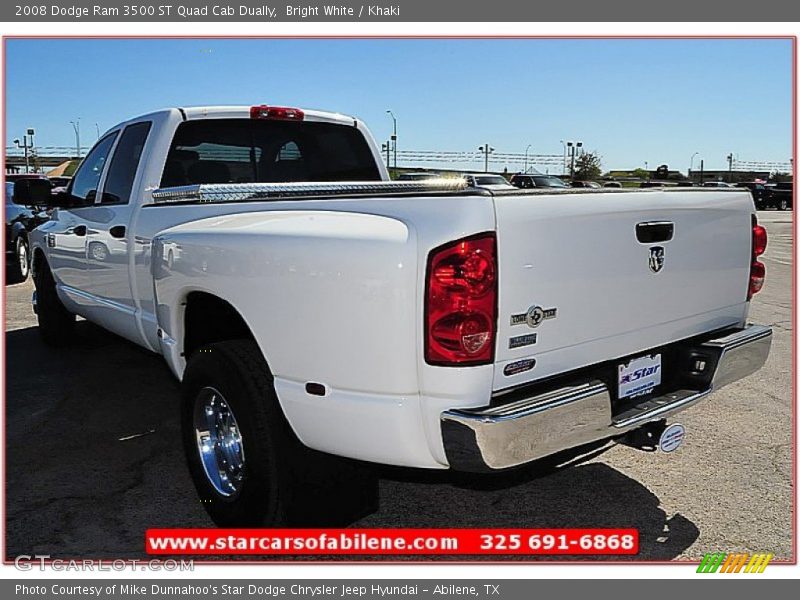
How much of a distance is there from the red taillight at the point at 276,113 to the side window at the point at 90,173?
1.10 meters

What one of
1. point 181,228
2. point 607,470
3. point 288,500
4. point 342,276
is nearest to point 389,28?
point 181,228

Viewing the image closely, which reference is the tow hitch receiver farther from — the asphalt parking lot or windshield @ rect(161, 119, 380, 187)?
windshield @ rect(161, 119, 380, 187)

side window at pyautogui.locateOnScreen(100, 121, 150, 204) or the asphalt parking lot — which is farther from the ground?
side window at pyautogui.locateOnScreen(100, 121, 150, 204)

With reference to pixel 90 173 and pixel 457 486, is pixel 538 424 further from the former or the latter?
pixel 90 173

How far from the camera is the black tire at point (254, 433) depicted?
3170 mm

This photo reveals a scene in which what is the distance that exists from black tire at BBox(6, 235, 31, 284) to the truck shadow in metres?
7.76

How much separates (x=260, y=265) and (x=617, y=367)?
1489mm

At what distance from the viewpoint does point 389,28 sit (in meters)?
3.95

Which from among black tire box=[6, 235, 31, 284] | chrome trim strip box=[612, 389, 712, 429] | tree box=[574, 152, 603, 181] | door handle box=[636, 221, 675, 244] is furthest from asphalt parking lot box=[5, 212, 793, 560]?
tree box=[574, 152, 603, 181]

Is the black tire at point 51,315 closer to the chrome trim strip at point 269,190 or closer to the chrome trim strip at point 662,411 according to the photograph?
the chrome trim strip at point 269,190

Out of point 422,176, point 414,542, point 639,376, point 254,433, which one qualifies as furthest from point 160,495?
point 422,176

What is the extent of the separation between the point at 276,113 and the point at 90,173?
5.48ft

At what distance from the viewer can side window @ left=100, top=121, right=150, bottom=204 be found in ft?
16.4

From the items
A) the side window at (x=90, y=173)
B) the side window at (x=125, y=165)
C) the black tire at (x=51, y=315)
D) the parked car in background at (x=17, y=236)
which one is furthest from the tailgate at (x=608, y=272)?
the parked car in background at (x=17, y=236)
